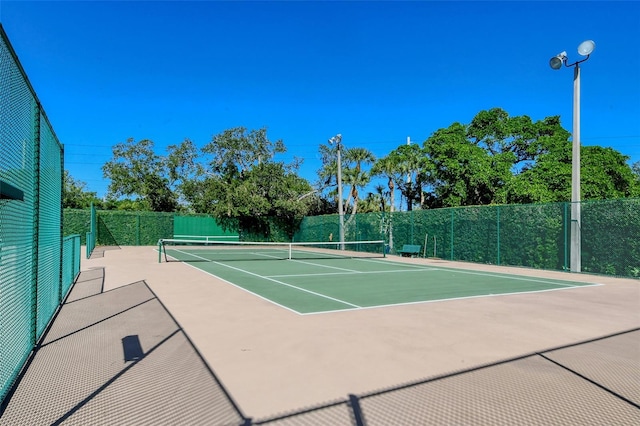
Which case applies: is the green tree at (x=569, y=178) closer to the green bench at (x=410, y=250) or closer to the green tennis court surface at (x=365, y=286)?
the green bench at (x=410, y=250)

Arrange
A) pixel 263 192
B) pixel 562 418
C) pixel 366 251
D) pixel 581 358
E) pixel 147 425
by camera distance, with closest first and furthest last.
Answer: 1. pixel 147 425
2. pixel 562 418
3. pixel 581 358
4. pixel 366 251
5. pixel 263 192

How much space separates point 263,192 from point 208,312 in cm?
2550

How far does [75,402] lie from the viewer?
3213 mm

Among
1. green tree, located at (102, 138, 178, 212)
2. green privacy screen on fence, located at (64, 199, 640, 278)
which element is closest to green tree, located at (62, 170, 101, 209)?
green tree, located at (102, 138, 178, 212)

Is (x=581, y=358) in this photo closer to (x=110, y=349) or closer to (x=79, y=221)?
(x=110, y=349)

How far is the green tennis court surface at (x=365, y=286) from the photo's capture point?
306 inches

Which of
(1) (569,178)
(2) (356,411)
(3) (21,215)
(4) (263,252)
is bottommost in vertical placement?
(4) (263,252)

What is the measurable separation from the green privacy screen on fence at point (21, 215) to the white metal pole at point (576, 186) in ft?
47.1

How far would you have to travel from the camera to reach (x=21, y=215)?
4.02 meters

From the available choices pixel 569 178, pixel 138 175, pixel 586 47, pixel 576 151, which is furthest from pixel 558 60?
pixel 138 175

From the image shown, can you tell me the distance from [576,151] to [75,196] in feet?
165

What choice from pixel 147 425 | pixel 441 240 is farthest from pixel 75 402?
pixel 441 240

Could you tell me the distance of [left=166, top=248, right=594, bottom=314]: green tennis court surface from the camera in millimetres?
7773

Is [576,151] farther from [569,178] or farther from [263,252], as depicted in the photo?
[263,252]
